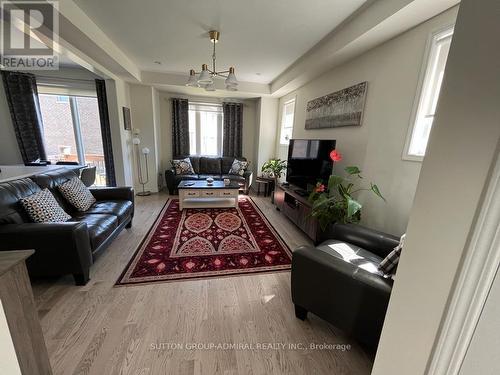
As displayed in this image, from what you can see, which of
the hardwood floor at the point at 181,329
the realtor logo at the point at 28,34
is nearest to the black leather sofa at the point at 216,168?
the realtor logo at the point at 28,34

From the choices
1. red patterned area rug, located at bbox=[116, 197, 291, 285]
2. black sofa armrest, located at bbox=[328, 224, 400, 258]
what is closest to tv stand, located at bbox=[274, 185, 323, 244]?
red patterned area rug, located at bbox=[116, 197, 291, 285]

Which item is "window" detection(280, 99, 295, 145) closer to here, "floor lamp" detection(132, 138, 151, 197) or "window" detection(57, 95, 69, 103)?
"floor lamp" detection(132, 138, 151, 197)

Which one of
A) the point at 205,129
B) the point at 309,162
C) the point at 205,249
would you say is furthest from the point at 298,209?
the point at 205,129

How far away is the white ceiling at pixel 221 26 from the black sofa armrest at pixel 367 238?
82.0 inches

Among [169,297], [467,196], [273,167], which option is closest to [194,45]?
[273,167]

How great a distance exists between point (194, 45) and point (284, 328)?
3511 mm

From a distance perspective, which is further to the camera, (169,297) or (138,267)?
(138,267)

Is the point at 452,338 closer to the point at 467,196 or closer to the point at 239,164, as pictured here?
the point at 467,196

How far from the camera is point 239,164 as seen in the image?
17.0 ft

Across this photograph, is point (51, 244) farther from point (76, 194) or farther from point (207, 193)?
point (207, 193)

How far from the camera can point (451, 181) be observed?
0.55 metres

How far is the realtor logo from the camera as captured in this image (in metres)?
1.76

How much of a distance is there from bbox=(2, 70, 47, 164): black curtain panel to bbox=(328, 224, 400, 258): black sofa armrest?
5.63 meters

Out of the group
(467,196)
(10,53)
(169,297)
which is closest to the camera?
(467,196)
